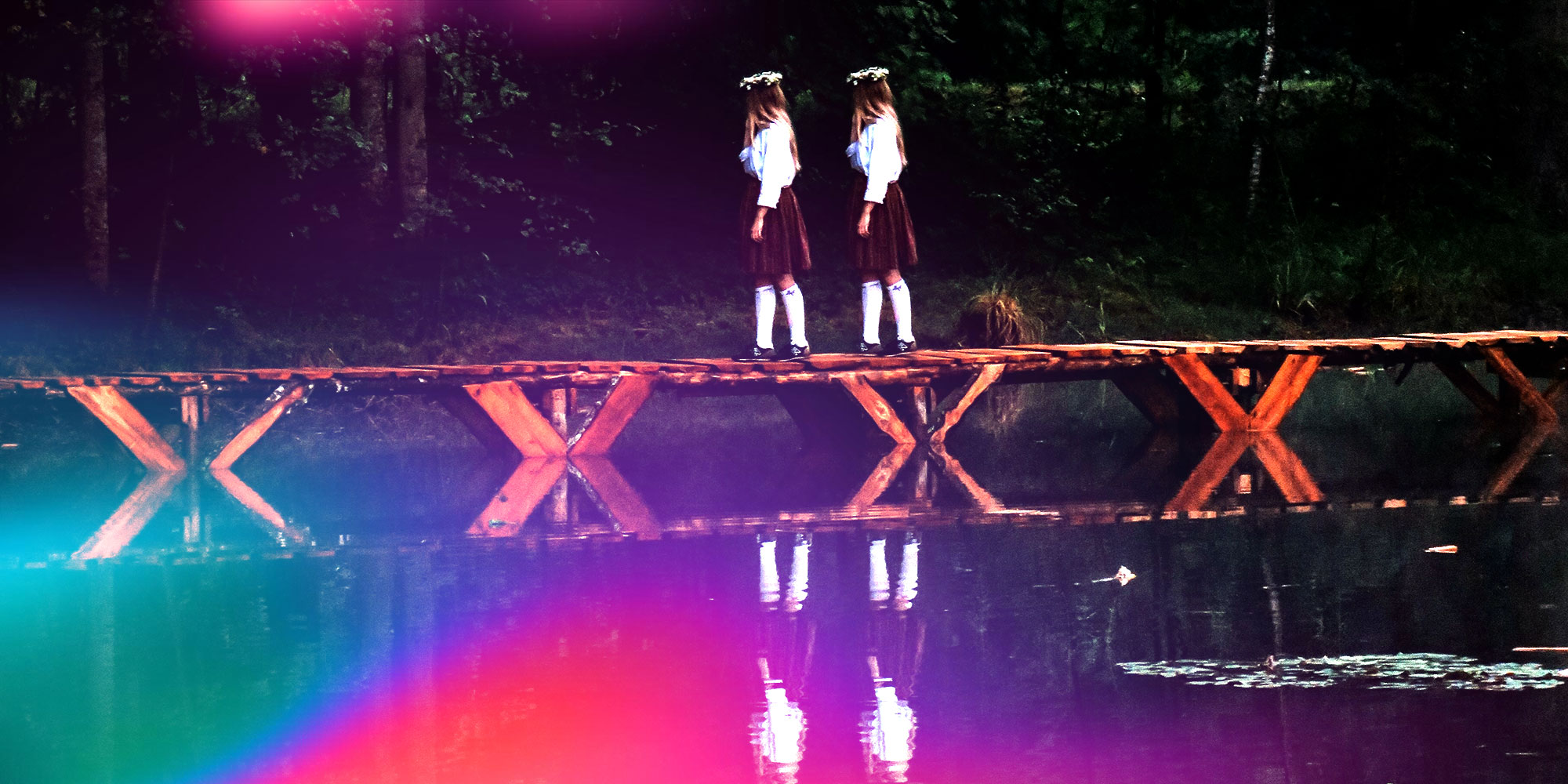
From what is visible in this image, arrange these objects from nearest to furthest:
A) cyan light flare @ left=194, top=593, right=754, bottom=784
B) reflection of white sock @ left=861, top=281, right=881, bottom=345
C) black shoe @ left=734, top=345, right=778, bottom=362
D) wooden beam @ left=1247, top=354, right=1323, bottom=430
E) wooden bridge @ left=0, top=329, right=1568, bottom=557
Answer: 1. cyan light flare @ left=194, top=593, right=754, bottom=784
2. wooden bridge @ left=0, top=329, right=1568, bottom=557
3. black shoe @ left=734, top=345, right=778, bottom=362
4. reflection of white sock @ left=861, top=281, right=881, bottom=345
5. wooden beam @ left=1247, top=354, right=1323, bottom=430

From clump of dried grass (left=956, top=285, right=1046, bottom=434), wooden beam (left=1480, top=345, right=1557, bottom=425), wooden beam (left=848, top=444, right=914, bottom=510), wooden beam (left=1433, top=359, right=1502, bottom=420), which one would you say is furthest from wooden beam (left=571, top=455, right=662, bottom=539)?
wooden beam (left=1480, top=345, right=1557, bottom=425)

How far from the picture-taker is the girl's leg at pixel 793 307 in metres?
12.2

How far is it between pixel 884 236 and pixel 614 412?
233cm

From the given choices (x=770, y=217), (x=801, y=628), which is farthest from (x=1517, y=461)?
(x=801, y=628)

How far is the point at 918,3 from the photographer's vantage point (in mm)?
22188

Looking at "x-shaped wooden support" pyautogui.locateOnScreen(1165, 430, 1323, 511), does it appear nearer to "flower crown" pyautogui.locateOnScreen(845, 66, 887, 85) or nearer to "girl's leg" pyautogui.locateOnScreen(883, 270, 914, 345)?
"girl's leg" pyautogui.locateOnScreen(883, 270, 914, 345)

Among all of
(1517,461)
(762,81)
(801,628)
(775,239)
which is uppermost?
(762,81)

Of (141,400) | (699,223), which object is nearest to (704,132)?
(699,223)

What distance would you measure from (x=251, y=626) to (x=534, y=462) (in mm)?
5922

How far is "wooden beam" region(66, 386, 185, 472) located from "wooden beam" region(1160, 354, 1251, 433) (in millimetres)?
7217

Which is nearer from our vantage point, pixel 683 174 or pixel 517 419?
pixel 517 419

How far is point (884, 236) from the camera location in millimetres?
12258

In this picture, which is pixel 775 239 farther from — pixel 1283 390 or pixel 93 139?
pixel 93 139

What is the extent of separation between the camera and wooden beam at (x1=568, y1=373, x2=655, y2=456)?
11734 millimetres
